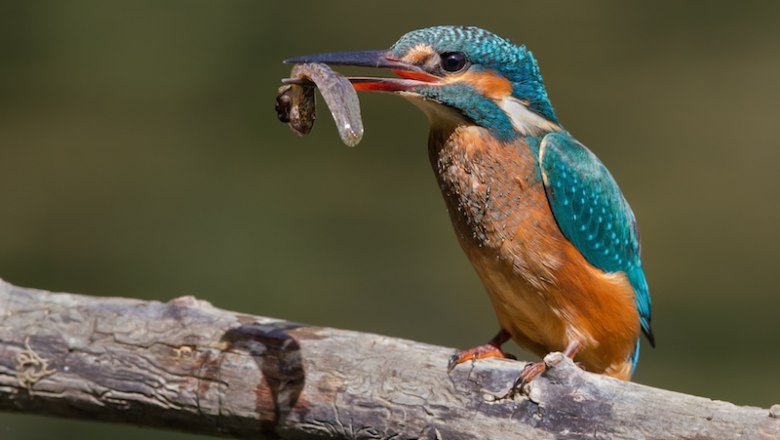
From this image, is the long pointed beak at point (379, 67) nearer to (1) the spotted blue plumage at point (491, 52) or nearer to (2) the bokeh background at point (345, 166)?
(1) the spotted blue plumage at point (491, 52)

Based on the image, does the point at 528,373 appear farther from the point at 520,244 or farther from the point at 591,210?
the point at 591,210

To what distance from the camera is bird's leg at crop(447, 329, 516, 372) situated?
98.0 inches

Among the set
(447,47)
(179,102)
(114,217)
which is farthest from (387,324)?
(447,47)

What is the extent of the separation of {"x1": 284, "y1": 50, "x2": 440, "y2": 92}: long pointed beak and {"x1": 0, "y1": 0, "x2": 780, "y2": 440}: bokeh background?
270 cm

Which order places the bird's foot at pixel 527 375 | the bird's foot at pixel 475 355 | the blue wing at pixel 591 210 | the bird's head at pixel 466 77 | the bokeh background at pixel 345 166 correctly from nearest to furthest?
the bird's foot at pixel 527 375
the bird's foot at pixel 475 355
the bird's head at pixel 466 77
the blue wing at pixel 591 210
the bokeh background at pixel 345 166

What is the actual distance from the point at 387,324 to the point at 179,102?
2.44 metres

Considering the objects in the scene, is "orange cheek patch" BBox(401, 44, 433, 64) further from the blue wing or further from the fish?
the blue wing

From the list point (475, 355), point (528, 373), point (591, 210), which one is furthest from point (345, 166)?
point (528, 373)

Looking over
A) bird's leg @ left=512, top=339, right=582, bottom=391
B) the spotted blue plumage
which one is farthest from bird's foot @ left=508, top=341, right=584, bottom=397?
the spotted blue plumage

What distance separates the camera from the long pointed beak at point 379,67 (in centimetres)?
255

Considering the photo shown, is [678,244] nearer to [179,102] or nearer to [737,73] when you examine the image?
[737,73]

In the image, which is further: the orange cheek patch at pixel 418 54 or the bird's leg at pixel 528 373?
the orange cheek patch at pixel 418 54

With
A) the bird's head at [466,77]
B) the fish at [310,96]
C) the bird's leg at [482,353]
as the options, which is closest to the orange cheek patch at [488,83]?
the bird's head at [466,77]

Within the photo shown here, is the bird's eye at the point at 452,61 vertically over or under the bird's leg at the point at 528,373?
over
